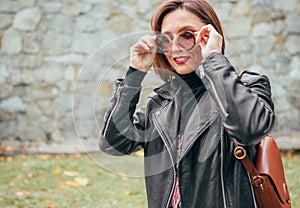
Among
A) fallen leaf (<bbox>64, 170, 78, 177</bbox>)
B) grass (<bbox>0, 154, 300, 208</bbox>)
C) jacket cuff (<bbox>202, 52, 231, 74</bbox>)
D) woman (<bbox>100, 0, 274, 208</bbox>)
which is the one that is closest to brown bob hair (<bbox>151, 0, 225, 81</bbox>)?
woman (<bbox>100, 0, 274, 208</bbox>)

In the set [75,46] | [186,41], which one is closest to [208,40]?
[186,41]

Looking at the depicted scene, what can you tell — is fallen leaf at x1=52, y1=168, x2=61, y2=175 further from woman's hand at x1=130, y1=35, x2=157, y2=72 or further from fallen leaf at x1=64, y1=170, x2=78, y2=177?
woman's hand at x1=130, y1=35, x2=157, y2=72

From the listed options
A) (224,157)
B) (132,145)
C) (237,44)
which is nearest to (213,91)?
(224,157)

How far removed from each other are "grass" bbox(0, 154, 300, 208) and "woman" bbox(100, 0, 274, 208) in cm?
257

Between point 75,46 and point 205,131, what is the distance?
514cm

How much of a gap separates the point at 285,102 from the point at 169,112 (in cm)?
509

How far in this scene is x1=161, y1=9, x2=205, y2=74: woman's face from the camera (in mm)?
1661

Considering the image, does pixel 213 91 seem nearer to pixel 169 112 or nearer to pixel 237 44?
pixel 169 112

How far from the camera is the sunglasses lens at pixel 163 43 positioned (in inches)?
66.4

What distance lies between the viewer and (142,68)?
5.90 ft

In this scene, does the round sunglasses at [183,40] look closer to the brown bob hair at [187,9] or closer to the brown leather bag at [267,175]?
the brown bob hair at [187,9]

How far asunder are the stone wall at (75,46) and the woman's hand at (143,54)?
4761 millimetres

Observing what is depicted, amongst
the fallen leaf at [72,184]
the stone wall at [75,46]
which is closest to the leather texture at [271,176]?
the fallen leaf at [72,184]

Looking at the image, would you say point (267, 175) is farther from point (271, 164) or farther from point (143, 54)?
point (143, 54)
